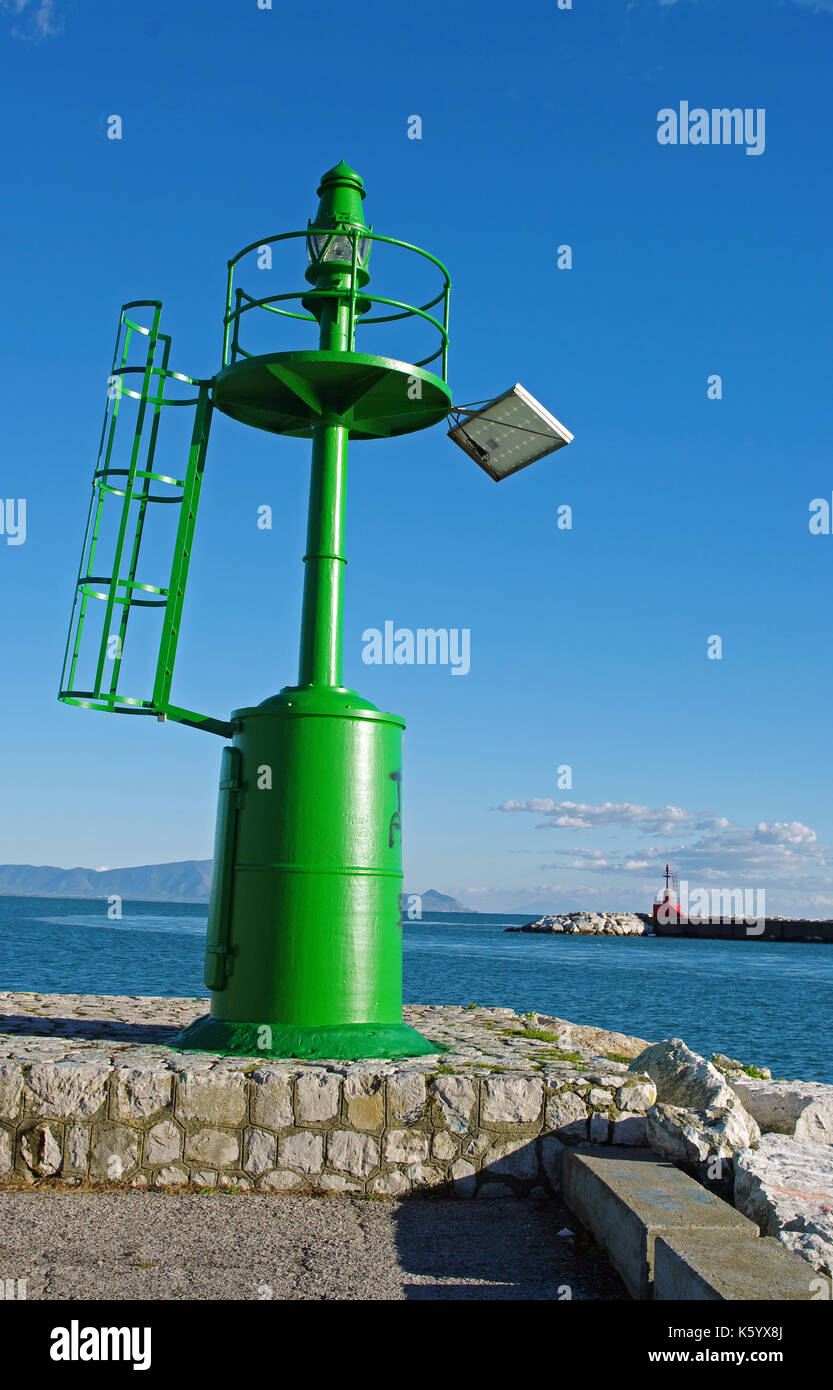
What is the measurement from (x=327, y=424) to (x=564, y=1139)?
18.5ft

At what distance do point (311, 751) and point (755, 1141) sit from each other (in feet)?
13.2

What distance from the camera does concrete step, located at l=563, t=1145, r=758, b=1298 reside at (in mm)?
5273

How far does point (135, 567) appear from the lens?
861cm

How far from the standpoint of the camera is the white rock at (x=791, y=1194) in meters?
5.35

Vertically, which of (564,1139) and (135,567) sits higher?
(135,567)

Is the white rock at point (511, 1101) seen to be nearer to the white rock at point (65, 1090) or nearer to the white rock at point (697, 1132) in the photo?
the white rock at point (697, 1132)

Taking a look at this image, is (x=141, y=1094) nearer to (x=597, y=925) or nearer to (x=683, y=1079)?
(x=683, y=1079)

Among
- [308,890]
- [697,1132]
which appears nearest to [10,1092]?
[308,890]

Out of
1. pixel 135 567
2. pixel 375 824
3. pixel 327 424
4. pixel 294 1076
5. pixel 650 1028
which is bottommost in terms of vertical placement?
pixel 650 1028

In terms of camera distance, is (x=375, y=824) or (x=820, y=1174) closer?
(x=820, y=1174)

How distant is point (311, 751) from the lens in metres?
8.29
